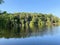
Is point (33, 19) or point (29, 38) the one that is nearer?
point (29, 38)

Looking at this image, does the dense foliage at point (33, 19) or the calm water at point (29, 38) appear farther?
the dense foliage at point (33, 19)

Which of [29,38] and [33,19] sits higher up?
[33,19]

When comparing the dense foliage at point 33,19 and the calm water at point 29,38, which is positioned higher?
the dense foliage at point 33,19

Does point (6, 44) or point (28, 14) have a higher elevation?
point (28, 14)

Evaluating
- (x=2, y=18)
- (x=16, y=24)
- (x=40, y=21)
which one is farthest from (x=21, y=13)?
(x=2, y=18)

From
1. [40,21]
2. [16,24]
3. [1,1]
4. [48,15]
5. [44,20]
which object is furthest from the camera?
[48,15]

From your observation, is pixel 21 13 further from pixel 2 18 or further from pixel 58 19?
pixel 2 18

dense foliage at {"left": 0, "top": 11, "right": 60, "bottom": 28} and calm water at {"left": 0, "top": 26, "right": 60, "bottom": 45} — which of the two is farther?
A: dense foliage at {"left": 0, "top": 11, "right": 60, "bottom": 28}

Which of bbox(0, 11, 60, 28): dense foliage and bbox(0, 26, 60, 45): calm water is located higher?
bbox(0, 11, 60, 28): dense foliage

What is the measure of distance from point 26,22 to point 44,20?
11756 mm

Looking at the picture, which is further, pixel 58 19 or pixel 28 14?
pixel 58 19

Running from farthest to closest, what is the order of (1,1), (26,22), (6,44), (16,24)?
(26,22), (16,24), (6,44), (1,1)

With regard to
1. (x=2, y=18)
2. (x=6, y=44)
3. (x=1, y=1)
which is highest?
(x=1, y=1)

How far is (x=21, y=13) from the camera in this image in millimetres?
65688
